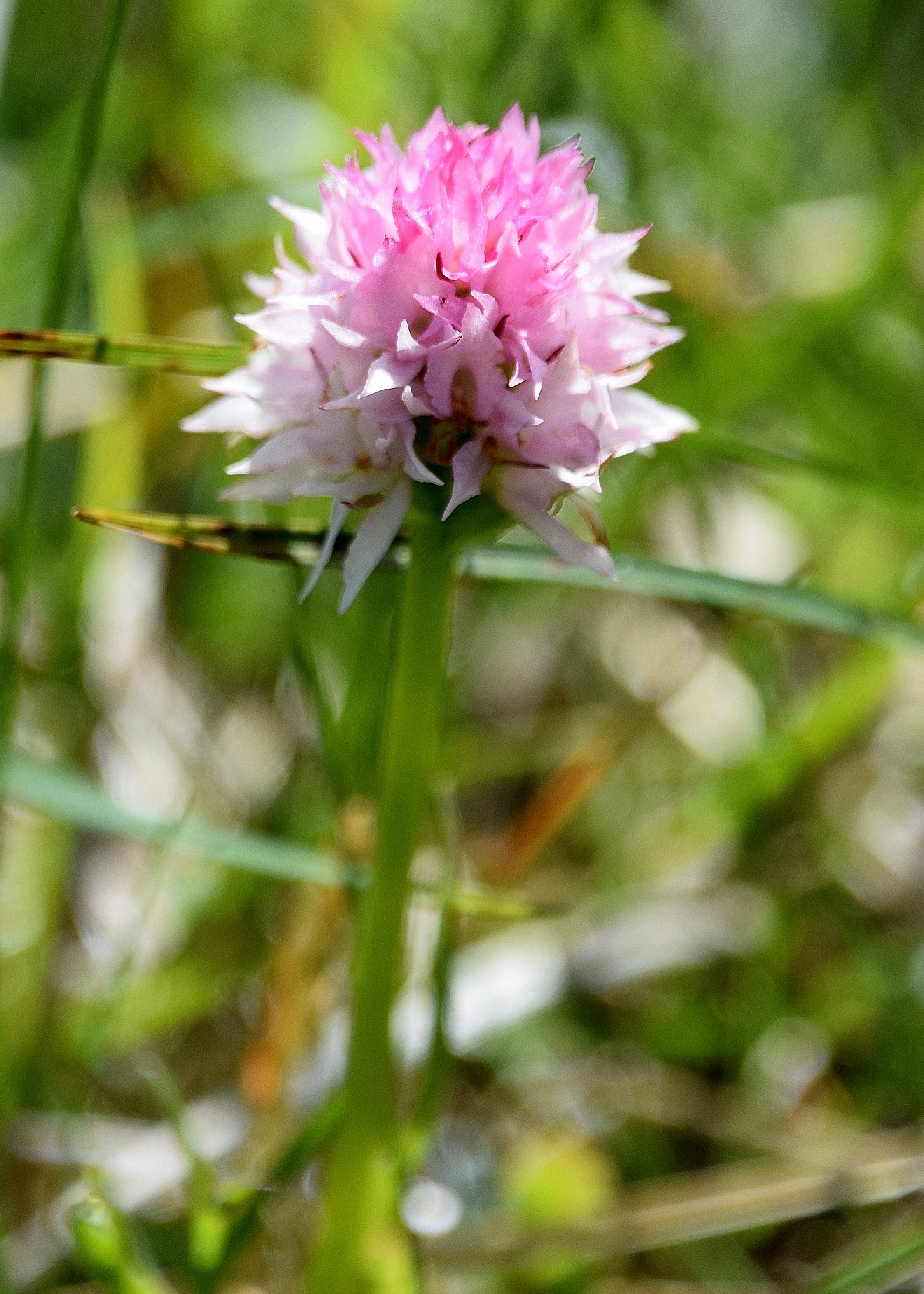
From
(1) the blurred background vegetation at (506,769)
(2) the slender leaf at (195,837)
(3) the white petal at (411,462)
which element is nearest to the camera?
(3) the white petal at (411,462)

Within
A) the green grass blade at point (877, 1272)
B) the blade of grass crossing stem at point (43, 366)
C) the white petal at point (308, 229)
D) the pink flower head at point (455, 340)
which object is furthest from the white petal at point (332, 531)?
the green grass blade at point (877, 1272)

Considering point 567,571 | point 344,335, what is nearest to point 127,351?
point 344,335

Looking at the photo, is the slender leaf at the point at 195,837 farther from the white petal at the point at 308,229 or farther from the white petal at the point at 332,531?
the white petal at the point at 308,229

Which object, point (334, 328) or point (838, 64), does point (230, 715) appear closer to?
point (334, 328)

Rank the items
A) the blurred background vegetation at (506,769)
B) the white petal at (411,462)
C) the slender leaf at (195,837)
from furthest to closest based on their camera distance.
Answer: the blurred background vegetation at (506,769) < the slender leaf at (195,837) < the white petal at (411,462)

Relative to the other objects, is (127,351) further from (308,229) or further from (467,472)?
(467,472)

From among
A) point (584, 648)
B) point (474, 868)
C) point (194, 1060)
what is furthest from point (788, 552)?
point (194, 1060)
